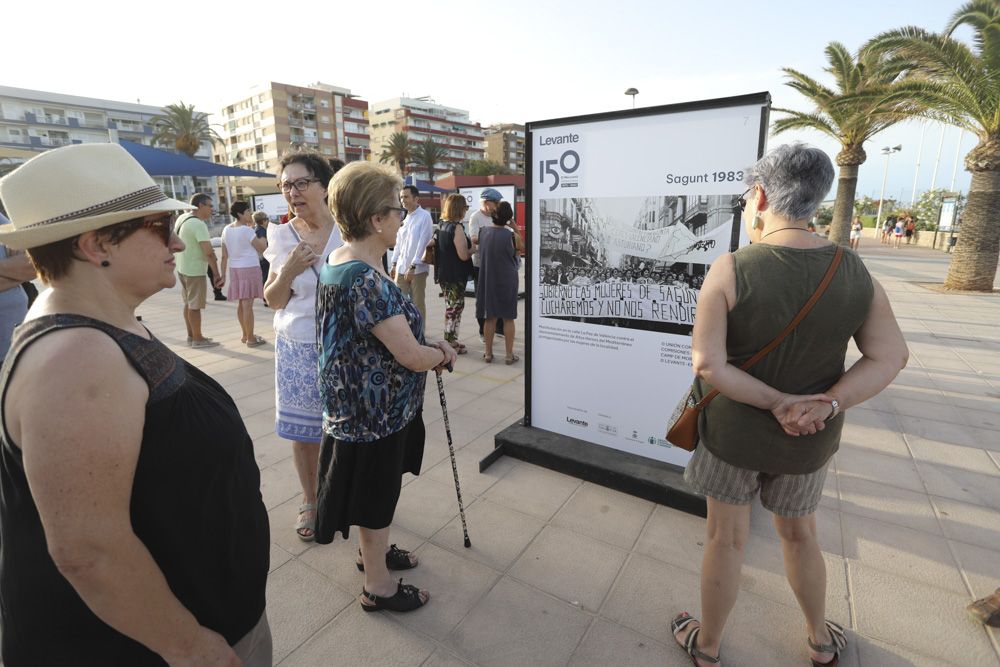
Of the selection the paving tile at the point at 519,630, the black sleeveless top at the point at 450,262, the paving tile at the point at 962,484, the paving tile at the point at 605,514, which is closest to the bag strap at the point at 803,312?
the paving tile at the point at 519,630

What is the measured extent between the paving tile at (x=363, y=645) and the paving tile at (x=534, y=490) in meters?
1.05

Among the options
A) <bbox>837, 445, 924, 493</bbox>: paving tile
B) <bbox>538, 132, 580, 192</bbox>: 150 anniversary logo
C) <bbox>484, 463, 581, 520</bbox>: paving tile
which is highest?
<bbox>538, 132, 580, 192</bbox>: 150 anniversary logo

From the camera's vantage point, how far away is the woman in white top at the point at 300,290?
8.30 ft

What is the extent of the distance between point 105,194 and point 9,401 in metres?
0.41

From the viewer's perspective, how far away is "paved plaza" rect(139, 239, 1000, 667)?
2031 mm

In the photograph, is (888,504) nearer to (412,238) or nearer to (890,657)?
(890,657)

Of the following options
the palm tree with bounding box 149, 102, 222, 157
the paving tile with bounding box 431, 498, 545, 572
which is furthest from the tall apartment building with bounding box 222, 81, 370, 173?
the paving tile with bounding box 431, 498, 545, 572

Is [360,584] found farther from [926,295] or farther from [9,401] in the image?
[926,295]

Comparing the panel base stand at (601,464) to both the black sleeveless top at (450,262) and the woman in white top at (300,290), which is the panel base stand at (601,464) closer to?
the woman in white top at (300,290)

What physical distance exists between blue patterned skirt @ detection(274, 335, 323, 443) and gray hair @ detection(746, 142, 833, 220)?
2.12 meters

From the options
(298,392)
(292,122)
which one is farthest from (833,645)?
(292,122)

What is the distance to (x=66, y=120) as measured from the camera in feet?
186

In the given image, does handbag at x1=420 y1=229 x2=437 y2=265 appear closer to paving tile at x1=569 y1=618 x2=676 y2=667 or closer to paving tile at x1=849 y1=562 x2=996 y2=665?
paving tile at x1=569 y1=618 x2=676 y2=667

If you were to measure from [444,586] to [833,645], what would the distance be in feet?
5.26
